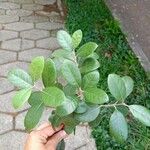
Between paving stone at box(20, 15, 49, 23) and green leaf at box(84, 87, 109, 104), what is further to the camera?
paving stone at box(20, 15, 49, 23)

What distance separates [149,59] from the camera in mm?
4246

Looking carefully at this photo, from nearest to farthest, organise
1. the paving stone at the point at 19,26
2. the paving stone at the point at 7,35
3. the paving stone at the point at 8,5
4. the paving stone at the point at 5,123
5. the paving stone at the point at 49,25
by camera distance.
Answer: the paving stone at the point at 5,123, the paving stone at the point at 7,35, the paving stone at the point at 19,26, the paving stone at the point at 49,25, the paving stone at the point at 8,5

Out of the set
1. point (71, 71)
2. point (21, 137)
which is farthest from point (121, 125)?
point (21, 137)

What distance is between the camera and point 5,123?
305cm

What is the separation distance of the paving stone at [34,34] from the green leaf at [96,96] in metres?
3.54

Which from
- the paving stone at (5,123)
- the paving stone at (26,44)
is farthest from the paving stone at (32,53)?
the paving stone at (5,123)

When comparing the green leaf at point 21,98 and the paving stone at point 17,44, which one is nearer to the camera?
the green leaf at point 21,98

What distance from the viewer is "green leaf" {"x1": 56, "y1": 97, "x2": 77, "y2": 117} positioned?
3.35 feet

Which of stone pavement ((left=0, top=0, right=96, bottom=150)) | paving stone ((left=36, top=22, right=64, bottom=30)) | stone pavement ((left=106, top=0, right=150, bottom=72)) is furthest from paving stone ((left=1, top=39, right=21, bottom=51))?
stone pavement ((left=106, top=0, right=150, bottom=72))

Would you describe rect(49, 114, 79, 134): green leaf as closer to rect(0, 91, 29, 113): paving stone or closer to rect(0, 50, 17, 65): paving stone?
rect(0, 91, 29, 113): paving stone

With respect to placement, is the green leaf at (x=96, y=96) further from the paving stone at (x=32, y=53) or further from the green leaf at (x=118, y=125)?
the paving stone at (x=32, y=53)

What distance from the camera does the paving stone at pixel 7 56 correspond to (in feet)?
13.0

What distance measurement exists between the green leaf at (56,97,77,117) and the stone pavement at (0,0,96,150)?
186 centimetres

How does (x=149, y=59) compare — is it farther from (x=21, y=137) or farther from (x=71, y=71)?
(x=71, y=71)
